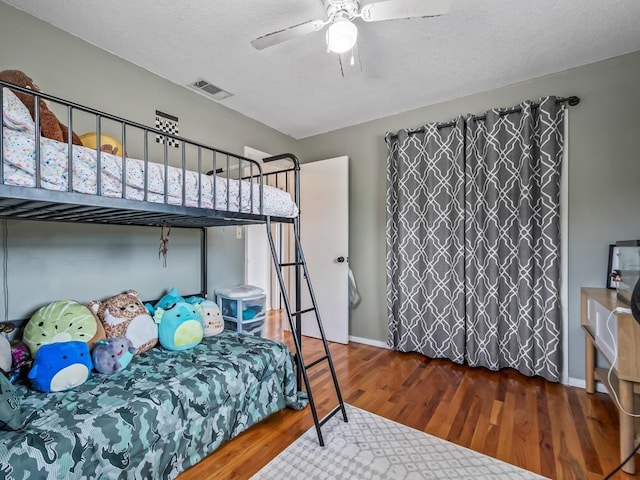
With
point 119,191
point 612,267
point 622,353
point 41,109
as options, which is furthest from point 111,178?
point 612,267

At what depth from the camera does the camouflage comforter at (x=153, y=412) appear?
1101 mm

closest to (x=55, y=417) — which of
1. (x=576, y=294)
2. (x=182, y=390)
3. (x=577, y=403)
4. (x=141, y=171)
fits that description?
(x=182, y=390)

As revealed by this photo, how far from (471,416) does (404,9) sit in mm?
2355

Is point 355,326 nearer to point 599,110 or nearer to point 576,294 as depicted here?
point 576,294

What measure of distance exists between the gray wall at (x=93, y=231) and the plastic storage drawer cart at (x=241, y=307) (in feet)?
0.67

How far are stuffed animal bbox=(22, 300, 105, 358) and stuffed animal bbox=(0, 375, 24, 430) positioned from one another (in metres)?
0.47

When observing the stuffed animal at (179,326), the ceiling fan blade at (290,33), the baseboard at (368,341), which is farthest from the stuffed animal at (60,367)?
the baseboard at (368,341)

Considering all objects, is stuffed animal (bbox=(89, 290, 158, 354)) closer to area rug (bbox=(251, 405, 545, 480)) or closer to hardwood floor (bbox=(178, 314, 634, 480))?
hardwood floor (bbox=(178, 314, 634, 480))

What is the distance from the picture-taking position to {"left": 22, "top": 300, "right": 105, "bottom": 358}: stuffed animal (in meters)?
1.62

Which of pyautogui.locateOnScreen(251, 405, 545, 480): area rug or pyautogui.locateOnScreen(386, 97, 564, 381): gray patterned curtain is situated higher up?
pyautogui.locateOnScreen(386, 97, 564, 381): gray patterned curtain

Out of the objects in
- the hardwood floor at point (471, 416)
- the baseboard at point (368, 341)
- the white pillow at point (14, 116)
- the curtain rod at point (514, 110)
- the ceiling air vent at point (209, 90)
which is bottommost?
the hardwood floor at point (471, 416)

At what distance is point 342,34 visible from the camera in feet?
4.99

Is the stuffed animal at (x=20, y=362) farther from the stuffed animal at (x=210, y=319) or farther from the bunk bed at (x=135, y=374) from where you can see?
the stuffed animal at (x=210, y=319)

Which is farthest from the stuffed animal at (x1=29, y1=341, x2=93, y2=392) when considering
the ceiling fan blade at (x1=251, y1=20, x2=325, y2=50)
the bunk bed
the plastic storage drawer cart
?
the ceiling fan blade at (x1=251, y1=20, x2=325, y2=50)
